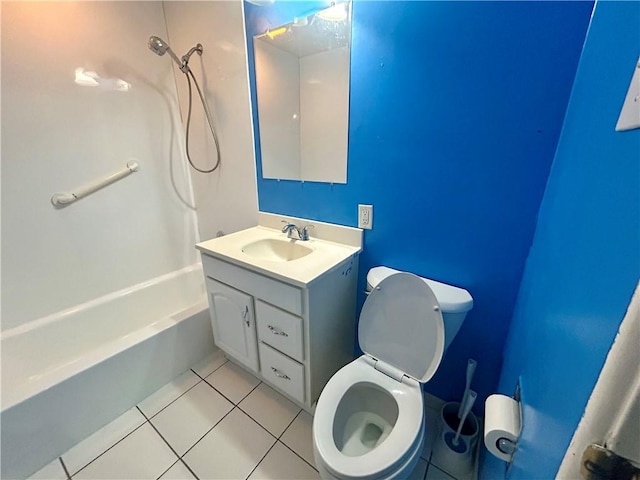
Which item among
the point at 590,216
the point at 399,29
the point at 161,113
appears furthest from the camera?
the point at 161,113

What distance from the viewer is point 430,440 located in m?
1.23

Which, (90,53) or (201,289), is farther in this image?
(201,289)

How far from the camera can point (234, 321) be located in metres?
1.38

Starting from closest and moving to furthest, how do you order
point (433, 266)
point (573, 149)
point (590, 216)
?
point (590, 216) < point (573, 149) < point (433, 266)

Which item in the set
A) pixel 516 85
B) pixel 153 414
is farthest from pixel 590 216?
pixel 153 414

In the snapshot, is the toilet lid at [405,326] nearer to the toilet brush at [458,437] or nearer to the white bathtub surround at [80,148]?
the toilet brush at [458,437]

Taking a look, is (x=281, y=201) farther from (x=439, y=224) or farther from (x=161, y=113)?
(x=161, y=113)

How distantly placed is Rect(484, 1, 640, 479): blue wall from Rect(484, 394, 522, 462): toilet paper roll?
0.04 metres

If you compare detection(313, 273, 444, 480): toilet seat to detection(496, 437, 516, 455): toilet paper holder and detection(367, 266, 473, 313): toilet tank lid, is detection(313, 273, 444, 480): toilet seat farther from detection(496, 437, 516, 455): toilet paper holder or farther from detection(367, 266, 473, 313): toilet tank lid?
detection(496, 437, 516, 455): toilet paper holder

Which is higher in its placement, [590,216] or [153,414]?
[590,216]

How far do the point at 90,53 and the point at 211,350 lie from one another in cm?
194

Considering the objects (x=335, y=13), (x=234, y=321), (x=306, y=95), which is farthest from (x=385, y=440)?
(x=335, y=13)

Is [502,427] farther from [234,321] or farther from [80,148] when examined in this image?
[80,148]

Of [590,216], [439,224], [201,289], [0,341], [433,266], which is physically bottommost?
[201,289]
